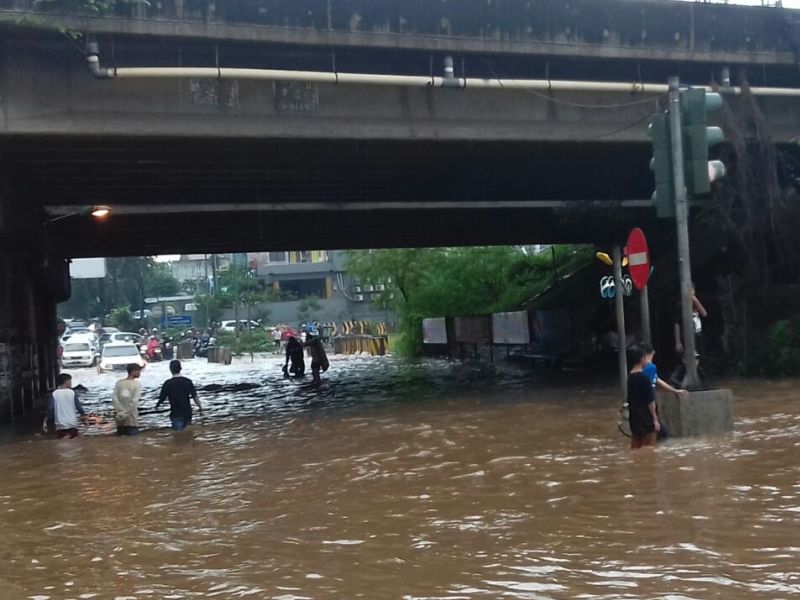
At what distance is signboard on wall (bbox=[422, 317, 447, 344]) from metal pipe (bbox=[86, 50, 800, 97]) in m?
25.6

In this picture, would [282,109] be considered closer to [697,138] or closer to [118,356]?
[697,138]

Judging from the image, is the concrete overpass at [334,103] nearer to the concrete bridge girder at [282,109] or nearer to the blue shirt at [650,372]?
the concrete bridge girder at [282,109]

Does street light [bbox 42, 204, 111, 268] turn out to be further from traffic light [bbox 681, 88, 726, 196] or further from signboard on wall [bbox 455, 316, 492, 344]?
signboard on wall [bbox 455, 316, 492, 344]

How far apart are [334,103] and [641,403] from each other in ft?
26.8

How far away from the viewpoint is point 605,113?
17.6 metres

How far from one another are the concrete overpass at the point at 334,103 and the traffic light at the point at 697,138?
5.53 metres

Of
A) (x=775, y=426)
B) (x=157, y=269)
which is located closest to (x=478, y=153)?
(x=775, y=426)

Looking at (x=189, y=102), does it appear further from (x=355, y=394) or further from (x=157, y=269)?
(x=157, y=269)

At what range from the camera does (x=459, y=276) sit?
136 ft

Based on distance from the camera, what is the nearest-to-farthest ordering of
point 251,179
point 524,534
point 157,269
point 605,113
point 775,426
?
point 524,534
point 775,426
point 605,113
point 251,179
point 157,269

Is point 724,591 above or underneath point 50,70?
underneath

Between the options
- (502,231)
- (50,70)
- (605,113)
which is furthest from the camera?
(502,231)

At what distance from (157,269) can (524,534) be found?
11192 cm

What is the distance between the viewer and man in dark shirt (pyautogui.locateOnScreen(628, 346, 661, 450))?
396 inches
